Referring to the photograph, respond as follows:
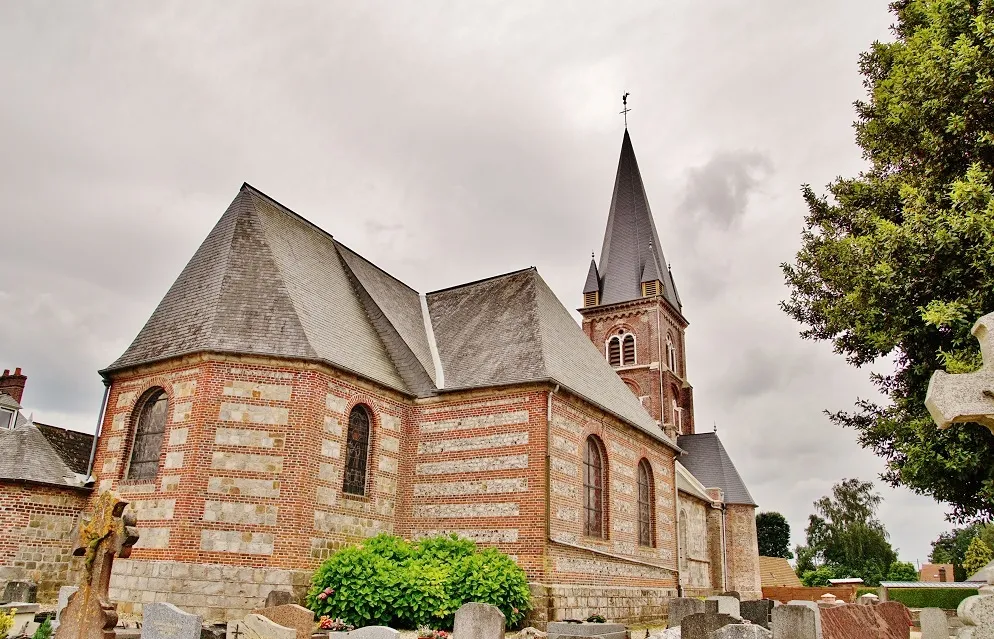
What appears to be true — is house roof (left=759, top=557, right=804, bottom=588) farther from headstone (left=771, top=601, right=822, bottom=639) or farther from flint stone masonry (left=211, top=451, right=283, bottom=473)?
flint stone masonry (left=211, top=451, right=283, bottom=473)

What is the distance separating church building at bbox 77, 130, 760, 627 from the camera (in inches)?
560

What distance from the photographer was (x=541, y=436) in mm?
16172

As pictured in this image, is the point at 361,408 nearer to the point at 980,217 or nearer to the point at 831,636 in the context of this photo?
the point at 831,636

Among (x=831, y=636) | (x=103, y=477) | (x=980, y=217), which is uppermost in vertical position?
(x=980, y=217)

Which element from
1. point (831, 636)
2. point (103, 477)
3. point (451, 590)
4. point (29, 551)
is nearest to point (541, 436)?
point (451, 590)

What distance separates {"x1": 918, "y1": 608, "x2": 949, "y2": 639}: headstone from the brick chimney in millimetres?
25037

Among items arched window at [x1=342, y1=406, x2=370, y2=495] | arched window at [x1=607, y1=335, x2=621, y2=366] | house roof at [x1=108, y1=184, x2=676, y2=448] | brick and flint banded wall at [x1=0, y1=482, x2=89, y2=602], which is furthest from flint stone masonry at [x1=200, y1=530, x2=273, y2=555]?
arched window at [x1=607, y1=335, x2=621, y2=366]

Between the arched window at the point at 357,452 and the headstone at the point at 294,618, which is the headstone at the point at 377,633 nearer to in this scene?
the headstone at the point at 294,618

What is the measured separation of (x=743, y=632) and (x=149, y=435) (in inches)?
515

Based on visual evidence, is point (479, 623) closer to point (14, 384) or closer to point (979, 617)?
point (979, 617)

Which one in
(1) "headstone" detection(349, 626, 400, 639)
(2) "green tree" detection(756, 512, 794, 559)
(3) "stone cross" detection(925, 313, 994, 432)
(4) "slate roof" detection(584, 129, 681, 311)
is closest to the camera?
(3) "stone cross" detection(925, 313, 994, 432)

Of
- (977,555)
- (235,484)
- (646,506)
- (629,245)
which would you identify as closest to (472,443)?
(235,484)

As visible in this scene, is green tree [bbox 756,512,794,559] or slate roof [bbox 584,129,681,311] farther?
green tree [bbox 756,512,794,559]

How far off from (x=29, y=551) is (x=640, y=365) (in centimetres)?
2990
